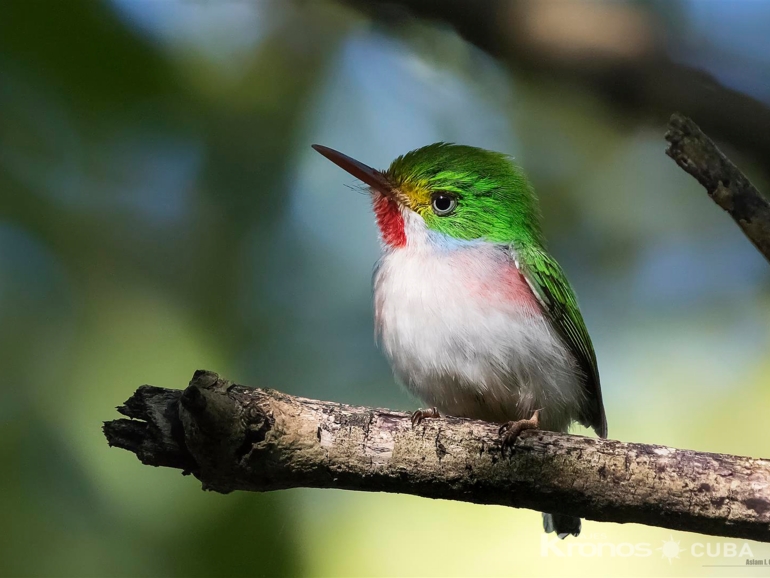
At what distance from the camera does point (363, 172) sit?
2.73m

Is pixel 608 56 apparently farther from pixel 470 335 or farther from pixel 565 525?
pixel 565 525

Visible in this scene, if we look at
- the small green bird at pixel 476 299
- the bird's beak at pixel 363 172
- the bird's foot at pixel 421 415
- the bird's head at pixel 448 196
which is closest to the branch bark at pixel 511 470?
the bird's foot at pixel 421 415

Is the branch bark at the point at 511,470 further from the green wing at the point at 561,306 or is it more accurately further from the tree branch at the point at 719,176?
the tree branch at the point at 719,176

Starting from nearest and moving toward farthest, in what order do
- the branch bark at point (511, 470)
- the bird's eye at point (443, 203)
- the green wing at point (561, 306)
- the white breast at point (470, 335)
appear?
the branch bark at point (511, 470) → the white breast at point (470, 335) → the green wing at point (561, 306) → the bird's eye at point (443, 203)

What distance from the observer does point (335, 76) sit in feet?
13.4

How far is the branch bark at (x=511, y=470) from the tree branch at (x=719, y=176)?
691mm

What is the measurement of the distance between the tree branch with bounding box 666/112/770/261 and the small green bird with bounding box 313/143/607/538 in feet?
2.12

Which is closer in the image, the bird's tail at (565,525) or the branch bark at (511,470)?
the branch bark at (511,470)

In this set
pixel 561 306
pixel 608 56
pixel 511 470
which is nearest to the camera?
pixel 511 470

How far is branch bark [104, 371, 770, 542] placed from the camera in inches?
76.4

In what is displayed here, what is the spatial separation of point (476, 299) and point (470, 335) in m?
0.12

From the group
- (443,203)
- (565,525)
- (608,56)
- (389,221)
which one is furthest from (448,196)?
(608,56)

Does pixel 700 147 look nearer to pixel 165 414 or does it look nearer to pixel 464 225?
pixel 464 225

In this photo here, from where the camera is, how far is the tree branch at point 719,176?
2.05m
